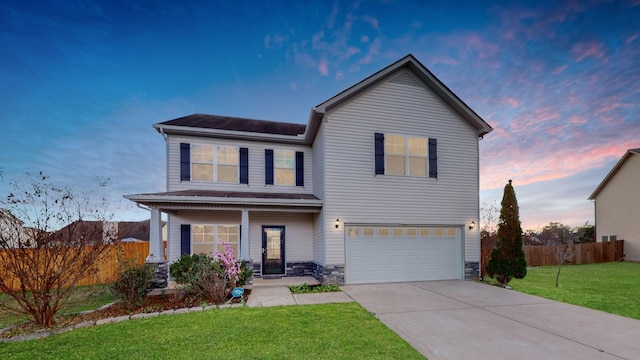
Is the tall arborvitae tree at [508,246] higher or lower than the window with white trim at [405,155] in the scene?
lower

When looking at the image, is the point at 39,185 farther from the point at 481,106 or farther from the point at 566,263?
the point at 566,263

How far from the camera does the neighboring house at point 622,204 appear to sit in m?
18.0

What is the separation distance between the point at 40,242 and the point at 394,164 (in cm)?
995

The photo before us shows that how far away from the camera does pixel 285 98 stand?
14.7m

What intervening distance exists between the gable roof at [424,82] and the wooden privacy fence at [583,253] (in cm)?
963

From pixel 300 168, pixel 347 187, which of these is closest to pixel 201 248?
pixel 300 168

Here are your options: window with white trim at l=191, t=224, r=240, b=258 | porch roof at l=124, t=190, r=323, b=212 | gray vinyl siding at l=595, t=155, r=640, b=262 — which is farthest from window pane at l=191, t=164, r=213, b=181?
gray vinyl siding at l=595, t=155, r=640, b=262

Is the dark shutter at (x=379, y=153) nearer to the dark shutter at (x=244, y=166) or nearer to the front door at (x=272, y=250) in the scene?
the front door at (x=272, y=250)

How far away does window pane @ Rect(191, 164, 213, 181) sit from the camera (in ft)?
36.2

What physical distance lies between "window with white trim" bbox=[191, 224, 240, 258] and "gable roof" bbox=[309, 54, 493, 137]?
17.3ft

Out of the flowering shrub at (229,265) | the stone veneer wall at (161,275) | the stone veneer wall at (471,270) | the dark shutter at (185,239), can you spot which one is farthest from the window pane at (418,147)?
the stone veneer wall at (161,275)

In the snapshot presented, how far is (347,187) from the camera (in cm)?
1016

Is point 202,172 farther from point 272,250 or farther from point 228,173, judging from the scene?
point 272,250

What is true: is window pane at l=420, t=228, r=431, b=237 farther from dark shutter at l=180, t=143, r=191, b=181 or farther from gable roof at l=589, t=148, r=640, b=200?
gable roof at l=589, t=148, r=640, b=200
